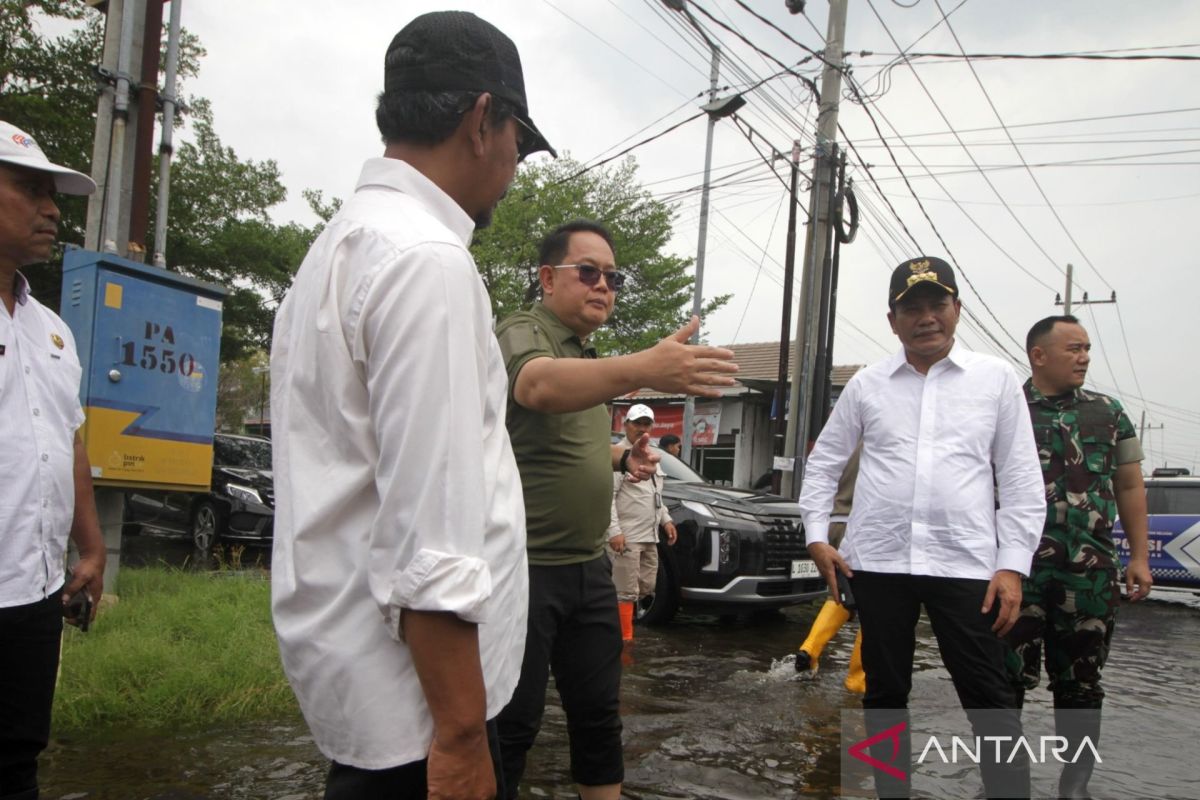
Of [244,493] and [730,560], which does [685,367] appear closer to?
[730,560]

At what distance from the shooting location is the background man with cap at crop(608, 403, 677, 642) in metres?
6.05

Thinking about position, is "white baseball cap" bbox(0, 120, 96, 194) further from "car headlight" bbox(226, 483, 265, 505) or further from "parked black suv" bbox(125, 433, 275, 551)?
"car headlight" bbox(226, 483, 265, 505)

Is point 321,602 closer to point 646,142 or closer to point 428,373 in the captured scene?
point 428,373

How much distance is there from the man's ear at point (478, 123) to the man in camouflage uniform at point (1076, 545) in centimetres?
287

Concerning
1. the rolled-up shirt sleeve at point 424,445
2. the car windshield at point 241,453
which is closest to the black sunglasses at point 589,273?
the rolled-up shirt sleeve at point 424,445

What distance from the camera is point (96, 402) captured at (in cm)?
517

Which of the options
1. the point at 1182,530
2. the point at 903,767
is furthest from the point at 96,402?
the point at 1182,530

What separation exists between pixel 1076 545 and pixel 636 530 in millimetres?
3405

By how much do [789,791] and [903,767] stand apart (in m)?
0.63

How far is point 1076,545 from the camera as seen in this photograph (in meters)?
3.24

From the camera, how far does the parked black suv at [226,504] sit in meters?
10.1

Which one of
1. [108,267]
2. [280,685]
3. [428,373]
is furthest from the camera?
[108,267]

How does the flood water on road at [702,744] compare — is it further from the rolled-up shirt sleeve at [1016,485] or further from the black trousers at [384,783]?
the black trousers at [384,783]

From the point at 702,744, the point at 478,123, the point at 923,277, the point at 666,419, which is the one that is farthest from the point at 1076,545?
the point at 666,419
